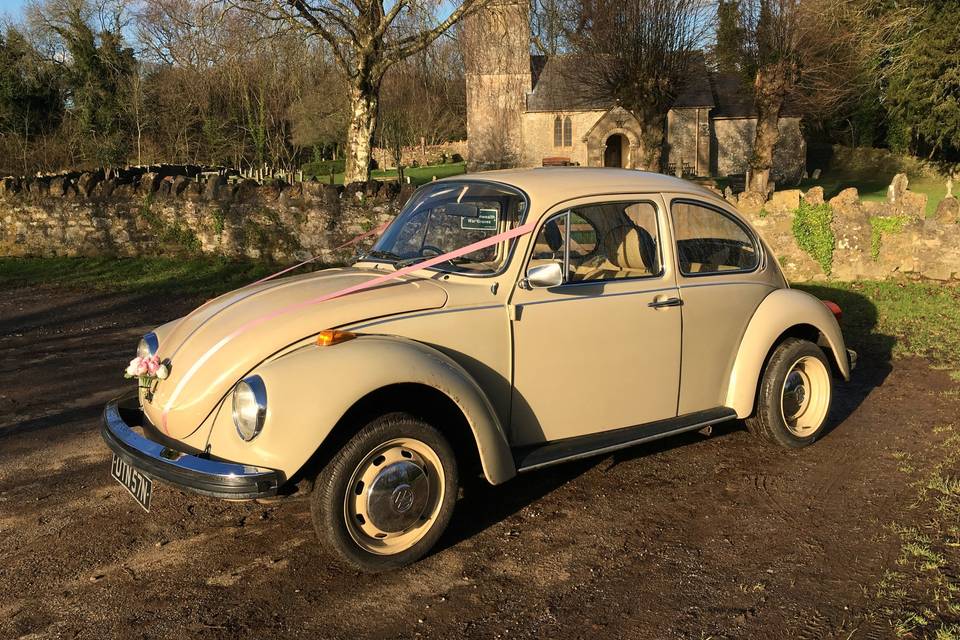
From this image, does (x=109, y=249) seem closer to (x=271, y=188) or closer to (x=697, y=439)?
(x=271, y=188)

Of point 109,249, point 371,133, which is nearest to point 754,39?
point 371,133

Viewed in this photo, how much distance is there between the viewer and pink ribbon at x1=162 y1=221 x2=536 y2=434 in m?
3.94

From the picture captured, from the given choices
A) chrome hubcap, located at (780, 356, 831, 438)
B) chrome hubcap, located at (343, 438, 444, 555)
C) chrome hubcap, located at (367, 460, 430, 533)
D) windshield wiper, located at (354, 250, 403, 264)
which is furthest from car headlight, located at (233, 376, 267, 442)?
chrome hubcap, located at (780, 356, 831, 438)

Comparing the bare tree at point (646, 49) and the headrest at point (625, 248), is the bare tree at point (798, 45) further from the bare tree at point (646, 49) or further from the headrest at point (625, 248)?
the headrest at point (625, 248)

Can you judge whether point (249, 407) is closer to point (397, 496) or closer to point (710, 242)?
point (397, 496)

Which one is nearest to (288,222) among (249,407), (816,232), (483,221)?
(816,232)

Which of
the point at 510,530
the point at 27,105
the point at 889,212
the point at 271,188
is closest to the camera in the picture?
the point at 510,530

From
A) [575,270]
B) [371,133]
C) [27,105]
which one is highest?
[27,105]

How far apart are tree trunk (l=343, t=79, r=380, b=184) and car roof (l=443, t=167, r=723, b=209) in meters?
13.5

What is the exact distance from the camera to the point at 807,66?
26188mm

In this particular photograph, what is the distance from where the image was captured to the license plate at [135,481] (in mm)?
3816

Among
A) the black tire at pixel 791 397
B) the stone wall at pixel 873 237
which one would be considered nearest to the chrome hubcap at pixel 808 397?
the black tire at pixel 791 397

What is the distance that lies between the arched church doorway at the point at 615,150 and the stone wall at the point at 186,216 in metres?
40.6

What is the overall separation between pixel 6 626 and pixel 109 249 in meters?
12.8
